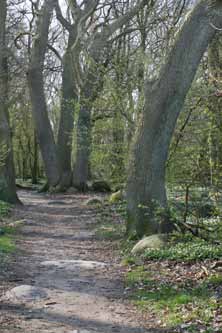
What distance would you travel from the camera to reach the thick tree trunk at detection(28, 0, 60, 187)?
2661 centimetres

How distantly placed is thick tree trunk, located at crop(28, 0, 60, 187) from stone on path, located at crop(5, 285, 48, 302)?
1965 cm

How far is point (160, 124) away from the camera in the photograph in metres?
11.6

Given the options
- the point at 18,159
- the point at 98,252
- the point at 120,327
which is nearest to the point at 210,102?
the point at 98,252

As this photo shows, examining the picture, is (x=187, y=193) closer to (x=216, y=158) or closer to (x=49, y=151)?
(x=216, y=158)

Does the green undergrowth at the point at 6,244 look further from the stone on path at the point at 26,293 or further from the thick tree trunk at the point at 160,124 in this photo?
the stone on path at the point at 26,293

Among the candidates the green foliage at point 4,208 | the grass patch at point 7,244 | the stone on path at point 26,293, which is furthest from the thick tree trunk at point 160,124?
the green foliage at point 4,208

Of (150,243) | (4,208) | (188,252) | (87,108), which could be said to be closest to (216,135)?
(188,252)

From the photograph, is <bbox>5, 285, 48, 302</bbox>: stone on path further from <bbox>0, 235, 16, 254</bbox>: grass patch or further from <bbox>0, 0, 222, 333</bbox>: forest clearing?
<bbox>0, 235, 16, 254</bbox>: grass patch

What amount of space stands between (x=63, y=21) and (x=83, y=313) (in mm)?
22676

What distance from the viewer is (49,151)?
2858 centimetres

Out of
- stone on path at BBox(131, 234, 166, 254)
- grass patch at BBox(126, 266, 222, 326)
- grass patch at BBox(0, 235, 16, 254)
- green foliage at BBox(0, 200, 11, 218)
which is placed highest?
green foliage at BBox(0, 200, 11, 218)

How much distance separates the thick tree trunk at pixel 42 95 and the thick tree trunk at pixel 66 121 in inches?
19.7

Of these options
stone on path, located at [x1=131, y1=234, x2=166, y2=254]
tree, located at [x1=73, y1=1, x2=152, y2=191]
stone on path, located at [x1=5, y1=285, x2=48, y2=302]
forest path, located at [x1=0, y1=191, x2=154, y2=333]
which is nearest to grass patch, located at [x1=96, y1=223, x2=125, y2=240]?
forest path, located at [x1=0, y1=191, x2=154, y2=333]

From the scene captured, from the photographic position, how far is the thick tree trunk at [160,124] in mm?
11266
